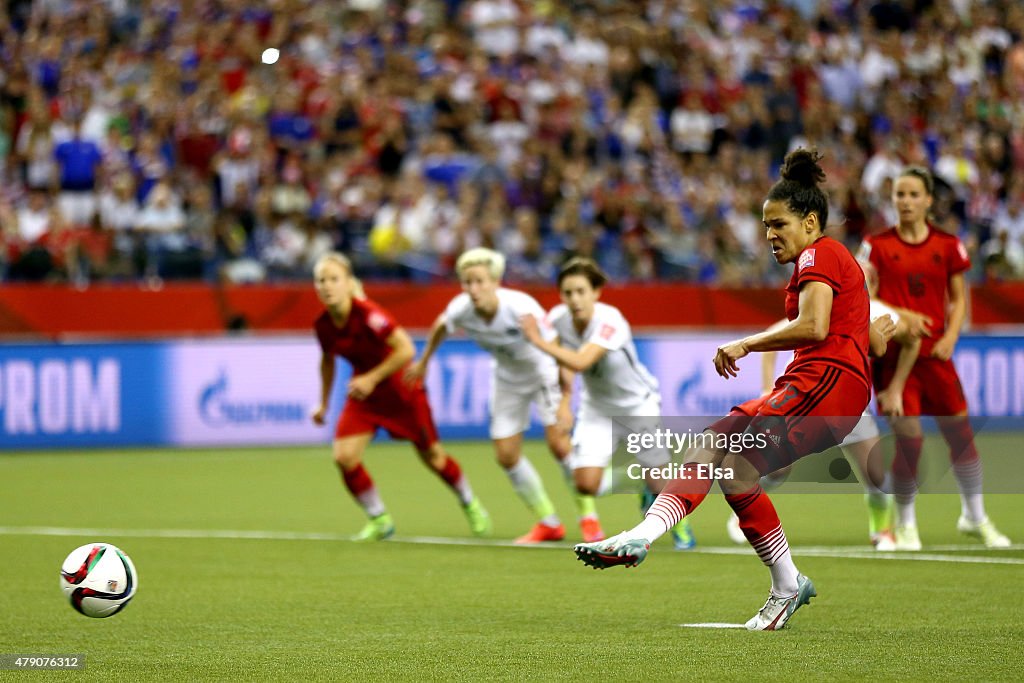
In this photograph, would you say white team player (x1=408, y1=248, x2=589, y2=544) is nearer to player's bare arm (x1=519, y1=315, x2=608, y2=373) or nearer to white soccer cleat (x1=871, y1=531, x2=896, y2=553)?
player's bare arm (x1=519, y1=315, x2=608, y2=373)

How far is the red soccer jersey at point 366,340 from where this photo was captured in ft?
39.6

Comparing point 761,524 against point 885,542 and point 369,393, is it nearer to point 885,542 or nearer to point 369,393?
point 885,542

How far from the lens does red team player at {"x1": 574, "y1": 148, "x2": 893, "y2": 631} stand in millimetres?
7066

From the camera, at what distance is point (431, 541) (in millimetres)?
11805

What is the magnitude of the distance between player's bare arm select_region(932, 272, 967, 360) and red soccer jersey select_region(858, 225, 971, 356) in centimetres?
5

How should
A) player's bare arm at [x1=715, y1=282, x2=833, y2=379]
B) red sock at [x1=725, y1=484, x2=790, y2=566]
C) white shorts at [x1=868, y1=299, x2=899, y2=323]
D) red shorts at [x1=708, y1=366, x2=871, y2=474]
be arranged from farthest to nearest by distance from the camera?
white shorts at [x1=868, y1=299, x2=899, y2=323], red sock at [x1=725, y1=484, x2=790, y2=566], red shorts at [x1=708, y1=366, x2=871, y2=474], player's bare arm at [x1=715, y1=282, x2=833, y2=379]

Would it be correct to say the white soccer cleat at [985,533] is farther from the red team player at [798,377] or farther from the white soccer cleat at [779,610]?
the red team player at [798,377]

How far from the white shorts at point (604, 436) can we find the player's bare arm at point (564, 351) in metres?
0.59

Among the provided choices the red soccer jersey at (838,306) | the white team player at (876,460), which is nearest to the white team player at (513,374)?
the white team player at (876,460)

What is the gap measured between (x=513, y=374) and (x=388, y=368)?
38.8 inches

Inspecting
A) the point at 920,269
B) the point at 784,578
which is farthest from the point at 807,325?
the point at 920,269

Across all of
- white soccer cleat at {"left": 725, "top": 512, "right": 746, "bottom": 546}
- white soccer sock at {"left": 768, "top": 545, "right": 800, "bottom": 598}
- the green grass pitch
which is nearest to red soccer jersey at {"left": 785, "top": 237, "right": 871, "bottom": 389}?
white soccer sock at {"left": 768, "top": 545, "right": 800, "bottom": 598}

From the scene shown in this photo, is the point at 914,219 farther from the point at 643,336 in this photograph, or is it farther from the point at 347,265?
the point at 643,336

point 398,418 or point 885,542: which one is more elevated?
point 398,418
